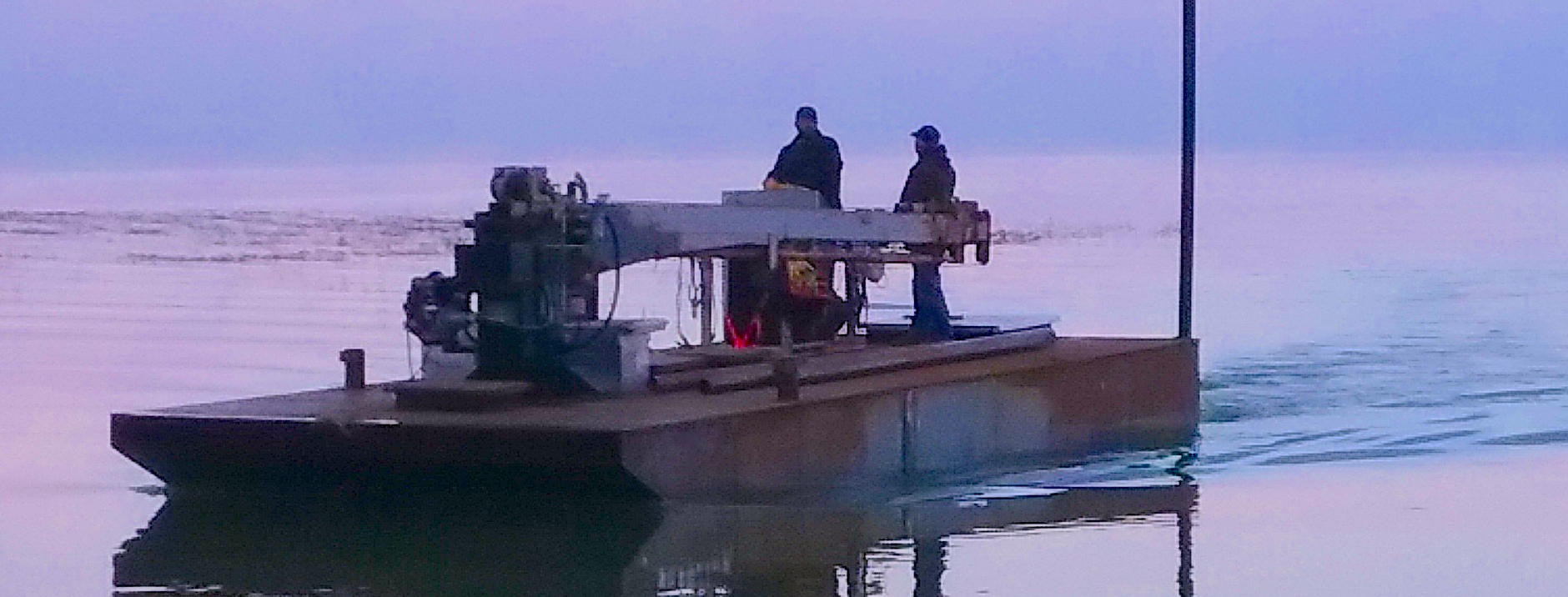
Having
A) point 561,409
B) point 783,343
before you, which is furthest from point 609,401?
point 783,343

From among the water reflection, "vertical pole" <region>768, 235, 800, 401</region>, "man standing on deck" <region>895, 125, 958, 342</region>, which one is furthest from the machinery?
"man standing on deck" <region>895, 125, 958, 342</region>

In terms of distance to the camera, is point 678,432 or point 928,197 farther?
point 928,197

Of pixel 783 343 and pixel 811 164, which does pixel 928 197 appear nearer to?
pixel 811 164

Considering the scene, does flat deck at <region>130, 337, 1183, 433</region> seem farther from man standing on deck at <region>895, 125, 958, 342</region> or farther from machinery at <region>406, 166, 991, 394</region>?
man standing on deck at <region>895, 125, 958, 342</region>

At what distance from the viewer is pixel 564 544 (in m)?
14.4

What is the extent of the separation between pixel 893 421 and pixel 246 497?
3.44 meters

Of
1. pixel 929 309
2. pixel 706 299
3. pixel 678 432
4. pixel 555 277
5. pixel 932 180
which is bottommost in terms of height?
pixel 678 432

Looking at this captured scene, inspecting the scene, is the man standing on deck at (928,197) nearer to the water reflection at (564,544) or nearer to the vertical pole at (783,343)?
the vertical pole at (783,343)

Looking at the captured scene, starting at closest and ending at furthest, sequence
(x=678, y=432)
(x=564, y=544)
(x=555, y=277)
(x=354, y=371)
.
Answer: (x=564, y=544) → (x=678, y=432) → (x=555, y=277) → (x=354, y=371)

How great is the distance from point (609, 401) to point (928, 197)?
4565mm

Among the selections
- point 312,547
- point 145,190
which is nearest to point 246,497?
point 312,547

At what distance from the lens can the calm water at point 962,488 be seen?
44.7ft

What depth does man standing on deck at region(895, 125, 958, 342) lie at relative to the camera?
19.8 m

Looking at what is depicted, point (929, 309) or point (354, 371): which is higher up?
point (929, 309)
